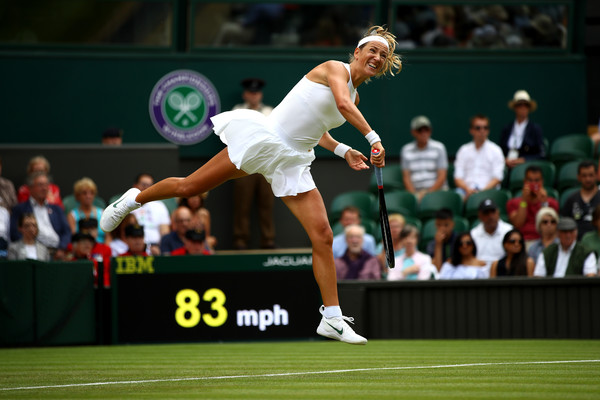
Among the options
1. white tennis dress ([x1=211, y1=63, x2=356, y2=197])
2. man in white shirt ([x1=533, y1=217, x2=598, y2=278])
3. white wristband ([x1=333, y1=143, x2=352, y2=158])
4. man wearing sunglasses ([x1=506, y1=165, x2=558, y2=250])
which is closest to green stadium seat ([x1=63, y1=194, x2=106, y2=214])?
man wearing sunglasses ([x1=506, y1=165, x2=558, y2=250])

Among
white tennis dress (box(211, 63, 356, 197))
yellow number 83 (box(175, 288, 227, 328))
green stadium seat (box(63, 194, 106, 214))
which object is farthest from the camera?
green stadium seat (box(63, 194, 106, 214))

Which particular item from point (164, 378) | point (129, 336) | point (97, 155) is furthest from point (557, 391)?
point (97, 155)

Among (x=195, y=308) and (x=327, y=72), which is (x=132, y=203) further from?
(x=195, y=308)

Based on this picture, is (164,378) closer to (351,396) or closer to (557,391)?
(351,396)

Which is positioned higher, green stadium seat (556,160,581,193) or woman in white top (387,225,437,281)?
green stadium seat (556,160,581,193)

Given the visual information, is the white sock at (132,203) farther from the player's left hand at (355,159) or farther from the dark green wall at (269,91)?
the dark green wall at (269,91)

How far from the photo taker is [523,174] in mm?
12812

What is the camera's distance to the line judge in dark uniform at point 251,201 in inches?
539

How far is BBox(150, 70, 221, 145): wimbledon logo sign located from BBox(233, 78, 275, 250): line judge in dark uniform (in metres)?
0.99

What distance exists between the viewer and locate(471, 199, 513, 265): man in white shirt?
10898 millimetres

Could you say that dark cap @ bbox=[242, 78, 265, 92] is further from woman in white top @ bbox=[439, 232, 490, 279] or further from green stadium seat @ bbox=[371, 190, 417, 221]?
woman in white top @ bbox=[439, 232, 490, 279]

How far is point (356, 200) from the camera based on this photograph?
1322 cm

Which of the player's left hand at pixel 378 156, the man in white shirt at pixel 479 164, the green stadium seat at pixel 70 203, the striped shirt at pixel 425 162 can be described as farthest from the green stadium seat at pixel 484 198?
the player's left hand at pixel 378 156

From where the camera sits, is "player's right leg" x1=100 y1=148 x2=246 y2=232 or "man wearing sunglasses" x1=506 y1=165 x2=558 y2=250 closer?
"player's right leg" x1=100 y1=148 x2=246 y2=232
